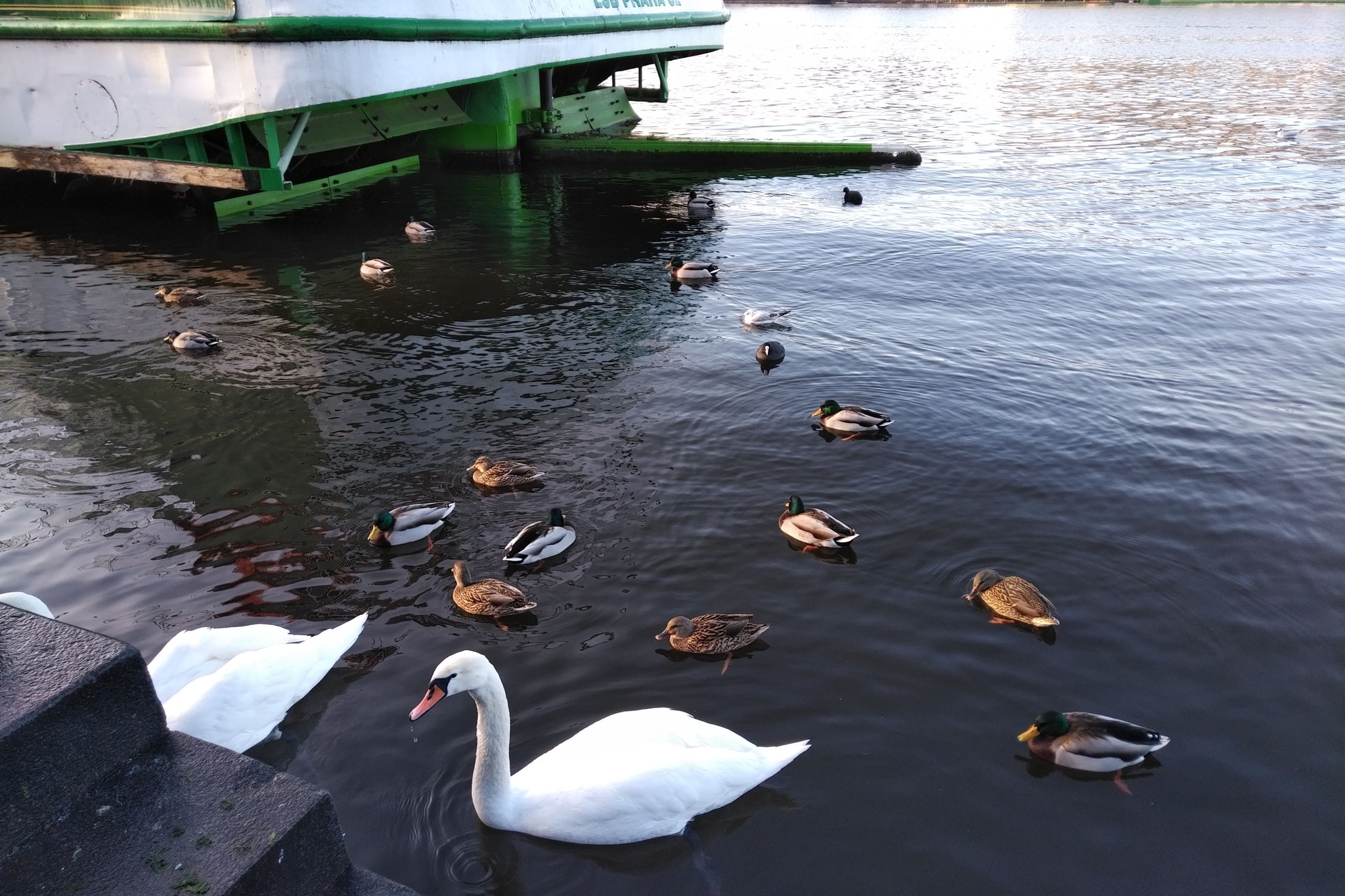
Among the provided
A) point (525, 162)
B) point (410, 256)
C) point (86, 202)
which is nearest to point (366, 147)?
point (525, 162)

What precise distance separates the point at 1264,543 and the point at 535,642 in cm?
656

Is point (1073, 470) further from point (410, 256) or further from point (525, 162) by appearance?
point (525, 162)

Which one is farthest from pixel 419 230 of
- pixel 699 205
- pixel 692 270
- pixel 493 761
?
pixel 493 761

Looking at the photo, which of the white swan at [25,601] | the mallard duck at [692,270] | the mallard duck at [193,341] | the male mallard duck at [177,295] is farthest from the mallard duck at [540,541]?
the male mallard duck at [177,295]

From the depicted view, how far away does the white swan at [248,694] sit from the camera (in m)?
6.09

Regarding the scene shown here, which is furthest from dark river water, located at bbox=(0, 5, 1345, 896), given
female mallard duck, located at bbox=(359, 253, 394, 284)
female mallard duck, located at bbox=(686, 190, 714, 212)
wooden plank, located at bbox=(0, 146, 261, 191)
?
wooden plank, located at bbox=(0, 146, 261, 191)

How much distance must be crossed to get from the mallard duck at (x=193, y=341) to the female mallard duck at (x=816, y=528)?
28.6 feet

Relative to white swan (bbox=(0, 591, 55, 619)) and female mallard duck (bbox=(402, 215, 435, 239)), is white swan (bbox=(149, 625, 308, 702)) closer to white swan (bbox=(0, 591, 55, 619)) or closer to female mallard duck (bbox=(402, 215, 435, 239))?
white swan (bbox=(0, 591, 55, 619))

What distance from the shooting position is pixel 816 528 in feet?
27.6

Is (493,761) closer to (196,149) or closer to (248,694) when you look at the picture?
(248,694)

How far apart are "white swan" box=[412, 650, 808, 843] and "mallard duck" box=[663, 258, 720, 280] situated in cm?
1151

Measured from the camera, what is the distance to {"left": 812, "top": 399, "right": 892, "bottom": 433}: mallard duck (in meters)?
10.6

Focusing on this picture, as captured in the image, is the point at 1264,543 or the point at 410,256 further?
the point at 410,256

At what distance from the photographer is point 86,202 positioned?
2209 cm
